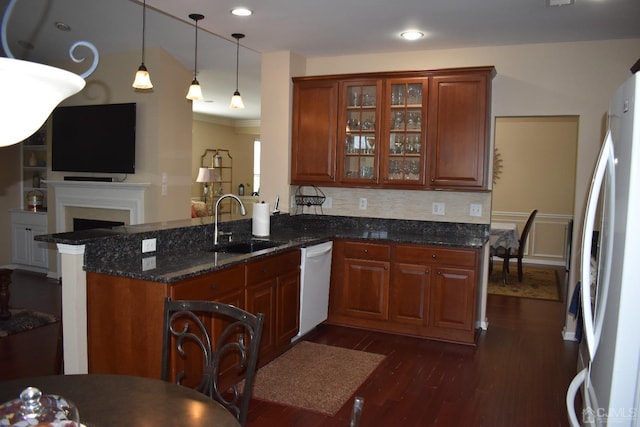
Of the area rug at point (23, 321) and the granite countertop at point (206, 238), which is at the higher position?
the granite countertop at point (206, 238)

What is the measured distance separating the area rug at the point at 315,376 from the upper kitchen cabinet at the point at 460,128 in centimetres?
169

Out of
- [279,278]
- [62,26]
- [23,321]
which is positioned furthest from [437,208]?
[62,26]

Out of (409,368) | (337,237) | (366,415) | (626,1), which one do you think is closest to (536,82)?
(626,1)

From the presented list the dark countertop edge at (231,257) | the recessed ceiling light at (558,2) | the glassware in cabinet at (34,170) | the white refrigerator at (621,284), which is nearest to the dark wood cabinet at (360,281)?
the dark countertop edge at (231,257)

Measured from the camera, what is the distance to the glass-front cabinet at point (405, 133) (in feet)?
14.6

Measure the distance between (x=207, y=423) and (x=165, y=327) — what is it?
624mm

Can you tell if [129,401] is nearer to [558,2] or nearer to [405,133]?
[558,2]

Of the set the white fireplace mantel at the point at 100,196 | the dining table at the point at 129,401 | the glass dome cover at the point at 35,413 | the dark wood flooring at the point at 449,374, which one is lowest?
the dark wood flooring at the point at 449,374

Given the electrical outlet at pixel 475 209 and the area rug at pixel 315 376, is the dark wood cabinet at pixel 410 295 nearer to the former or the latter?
the area rug at pixel 315 376

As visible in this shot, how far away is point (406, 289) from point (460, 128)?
1.45 m

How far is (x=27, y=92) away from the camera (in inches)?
36.7

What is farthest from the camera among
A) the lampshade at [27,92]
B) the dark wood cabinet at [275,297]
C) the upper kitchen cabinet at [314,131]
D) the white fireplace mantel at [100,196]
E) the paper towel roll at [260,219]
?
the white fireplace mantel at [100,196]

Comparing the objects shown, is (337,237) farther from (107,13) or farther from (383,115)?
(107,13)

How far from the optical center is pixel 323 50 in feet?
15.6
